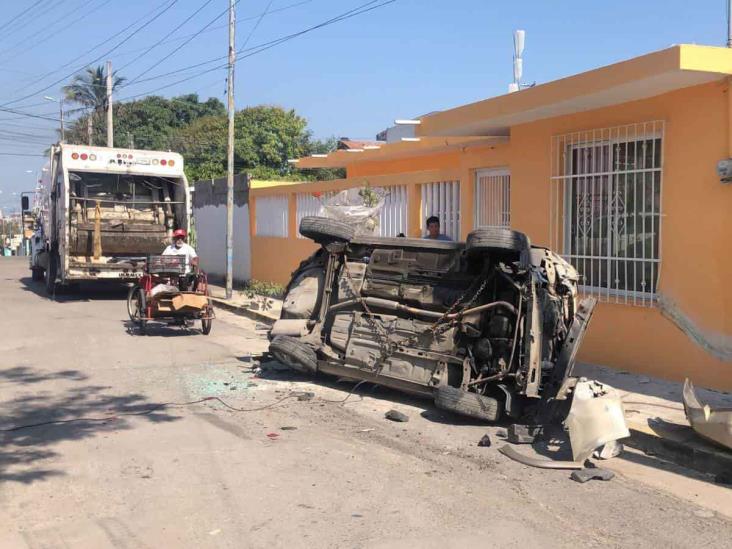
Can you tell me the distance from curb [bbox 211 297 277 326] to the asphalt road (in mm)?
4921

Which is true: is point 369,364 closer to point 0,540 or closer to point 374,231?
point 0,540

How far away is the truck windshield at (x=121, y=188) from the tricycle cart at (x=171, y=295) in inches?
226

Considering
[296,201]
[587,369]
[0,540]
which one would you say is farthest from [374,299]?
[296,201]

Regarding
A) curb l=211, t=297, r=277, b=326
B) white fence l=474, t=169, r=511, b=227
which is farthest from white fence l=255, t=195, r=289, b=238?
white fence l=474, t=169, r=511, b=227

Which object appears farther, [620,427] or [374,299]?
[374,299]

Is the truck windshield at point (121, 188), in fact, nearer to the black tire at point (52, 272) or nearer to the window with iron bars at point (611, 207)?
the black tire at point (52, 272)

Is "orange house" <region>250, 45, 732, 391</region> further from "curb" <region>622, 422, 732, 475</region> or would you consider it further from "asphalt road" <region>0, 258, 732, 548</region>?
"asphalt road" <region>0, 258, 732, 548</region>

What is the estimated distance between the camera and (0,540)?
4.27 meters

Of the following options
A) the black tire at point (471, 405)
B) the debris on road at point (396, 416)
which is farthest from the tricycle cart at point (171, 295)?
the black tire at point (471, 405)

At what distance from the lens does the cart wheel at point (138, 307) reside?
1173cm

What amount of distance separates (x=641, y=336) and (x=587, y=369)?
0.76 m

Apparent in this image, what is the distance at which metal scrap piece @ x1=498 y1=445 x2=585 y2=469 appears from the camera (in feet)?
18.7

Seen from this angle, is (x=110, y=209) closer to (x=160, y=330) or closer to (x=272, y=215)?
(x=272, y=215)

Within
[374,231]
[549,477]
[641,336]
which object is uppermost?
[374,231]
